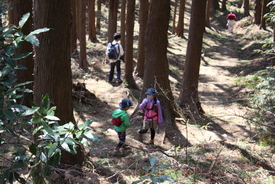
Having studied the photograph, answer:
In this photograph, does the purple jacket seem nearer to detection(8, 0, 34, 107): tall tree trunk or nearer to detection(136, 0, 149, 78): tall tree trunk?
detection(8, 0, 34, 107): tall tree trunk

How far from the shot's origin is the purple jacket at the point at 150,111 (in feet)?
23.5

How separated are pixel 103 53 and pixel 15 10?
1152 cm

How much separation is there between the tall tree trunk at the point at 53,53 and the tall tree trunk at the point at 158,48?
173 inches

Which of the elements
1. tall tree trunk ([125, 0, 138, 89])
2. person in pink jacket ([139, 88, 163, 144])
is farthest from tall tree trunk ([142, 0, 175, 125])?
tall tree trunk ([125, 0, 138, 89])

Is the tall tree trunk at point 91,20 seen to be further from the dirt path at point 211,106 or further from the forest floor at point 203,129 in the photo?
the dirt path at point 211,106

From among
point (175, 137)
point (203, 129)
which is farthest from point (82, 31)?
point (175, 137)

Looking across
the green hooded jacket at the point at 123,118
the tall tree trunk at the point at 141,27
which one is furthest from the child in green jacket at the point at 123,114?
the tall tree trunk at the point at 141,27

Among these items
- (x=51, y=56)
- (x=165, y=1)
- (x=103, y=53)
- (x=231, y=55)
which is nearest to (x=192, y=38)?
(x=165, y=1)

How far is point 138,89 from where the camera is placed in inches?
528

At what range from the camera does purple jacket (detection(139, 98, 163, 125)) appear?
23.5ft

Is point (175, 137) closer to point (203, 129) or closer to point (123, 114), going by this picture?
point (203, 129)

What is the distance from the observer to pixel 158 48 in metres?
8.60

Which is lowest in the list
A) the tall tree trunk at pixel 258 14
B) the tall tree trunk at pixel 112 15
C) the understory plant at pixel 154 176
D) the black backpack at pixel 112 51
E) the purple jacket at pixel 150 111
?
the purple jacket at pixel 150 111

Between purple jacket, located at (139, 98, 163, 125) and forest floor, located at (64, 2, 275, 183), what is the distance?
703mm
